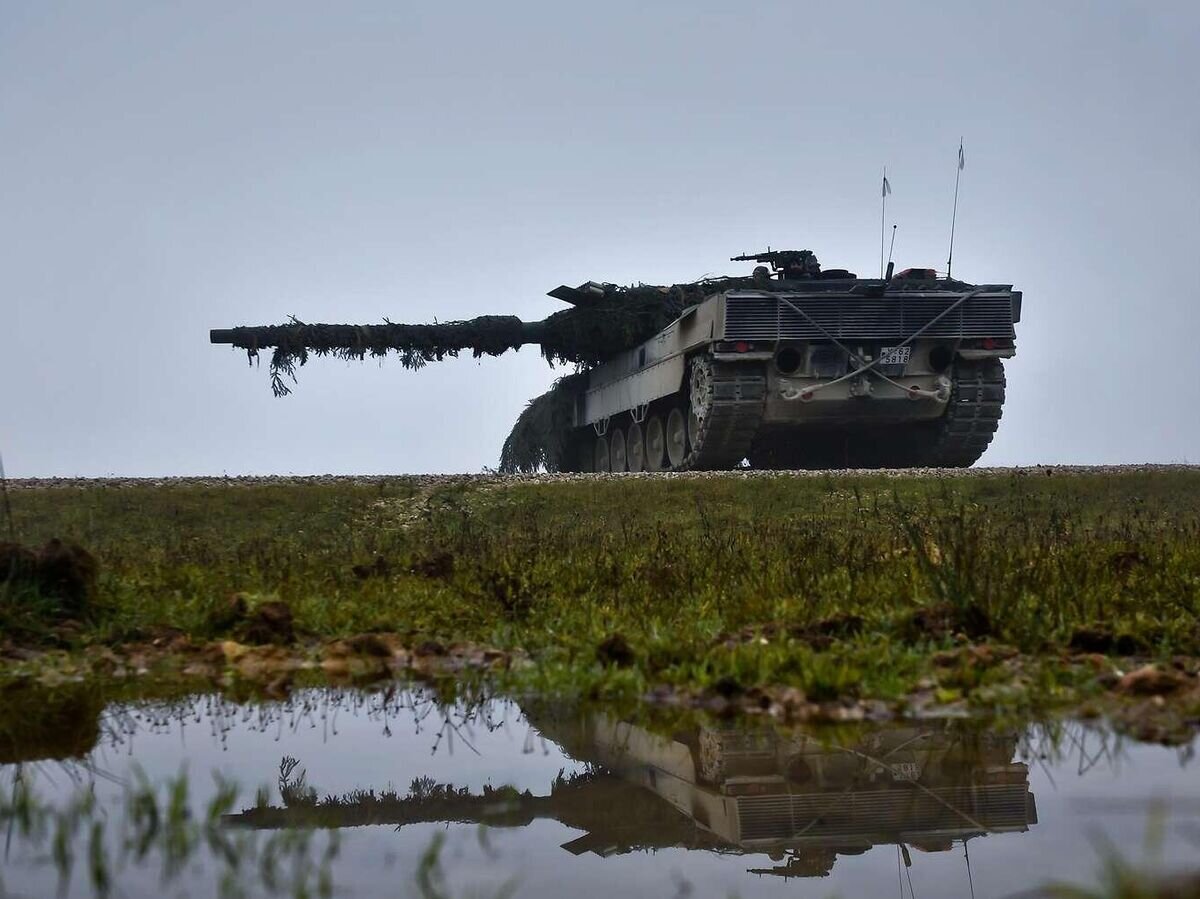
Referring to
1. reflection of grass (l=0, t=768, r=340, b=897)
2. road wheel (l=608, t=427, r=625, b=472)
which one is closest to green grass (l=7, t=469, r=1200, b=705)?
reflection of grass (l=0, t=768, r=340, b=897)

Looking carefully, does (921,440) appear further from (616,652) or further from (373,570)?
(616,652)

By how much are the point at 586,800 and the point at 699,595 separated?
3.70 metres

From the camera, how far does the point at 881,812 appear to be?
3.04m

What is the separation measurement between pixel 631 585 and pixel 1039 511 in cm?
714

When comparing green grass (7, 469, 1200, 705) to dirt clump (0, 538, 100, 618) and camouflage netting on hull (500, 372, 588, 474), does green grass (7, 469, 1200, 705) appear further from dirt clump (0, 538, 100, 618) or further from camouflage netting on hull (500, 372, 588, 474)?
camouflage netting on hull (500, 372, 588, 474)

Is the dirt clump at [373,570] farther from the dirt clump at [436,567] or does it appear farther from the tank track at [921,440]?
the tank track at [921,440]

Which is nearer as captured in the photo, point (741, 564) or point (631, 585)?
point (631, 585)

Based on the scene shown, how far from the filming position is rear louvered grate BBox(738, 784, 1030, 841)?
290 cm

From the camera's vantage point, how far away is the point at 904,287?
22.8 meters

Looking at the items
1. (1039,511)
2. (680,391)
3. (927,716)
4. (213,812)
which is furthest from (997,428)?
(213,812)

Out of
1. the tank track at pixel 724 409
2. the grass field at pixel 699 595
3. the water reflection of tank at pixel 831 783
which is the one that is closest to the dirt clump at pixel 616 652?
the grass field at pixel 699 595

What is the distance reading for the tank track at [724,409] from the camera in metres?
22.0

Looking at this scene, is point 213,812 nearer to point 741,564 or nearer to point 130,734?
point 130,734

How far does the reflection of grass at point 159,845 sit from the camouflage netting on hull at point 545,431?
93.9 ft
